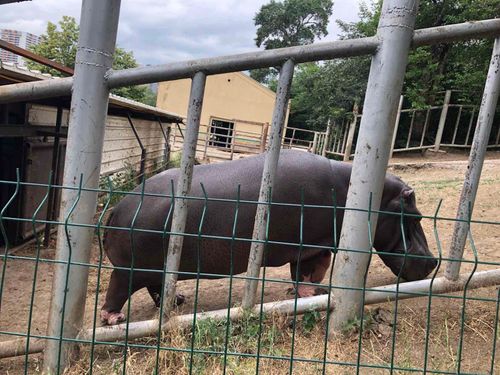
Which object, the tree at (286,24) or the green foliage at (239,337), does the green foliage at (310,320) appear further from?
the tree at (286,24)

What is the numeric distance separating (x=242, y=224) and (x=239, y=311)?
1062mm

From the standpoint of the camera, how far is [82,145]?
284 cm

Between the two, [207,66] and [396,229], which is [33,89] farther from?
[396,229]

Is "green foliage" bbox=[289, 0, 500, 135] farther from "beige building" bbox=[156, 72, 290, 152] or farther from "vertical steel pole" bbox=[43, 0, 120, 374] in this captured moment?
"vertical steel pole" bbox=[43, 0, 120, 374]

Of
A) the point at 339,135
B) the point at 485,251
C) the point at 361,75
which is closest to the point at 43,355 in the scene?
the point at 485,251

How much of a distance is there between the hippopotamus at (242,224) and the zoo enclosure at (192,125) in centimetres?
76

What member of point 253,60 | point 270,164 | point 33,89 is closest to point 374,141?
point 270,164

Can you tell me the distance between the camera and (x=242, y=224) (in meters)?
4.07

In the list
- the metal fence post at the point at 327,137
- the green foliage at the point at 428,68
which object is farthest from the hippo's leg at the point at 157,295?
the metal fence post at the point at 327,137

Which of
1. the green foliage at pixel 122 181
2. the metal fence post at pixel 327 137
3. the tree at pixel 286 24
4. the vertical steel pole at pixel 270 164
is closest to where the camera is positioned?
the vertical steel pole at pixel 270 164

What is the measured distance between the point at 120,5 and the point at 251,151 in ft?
66.7

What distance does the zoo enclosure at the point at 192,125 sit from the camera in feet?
9.28

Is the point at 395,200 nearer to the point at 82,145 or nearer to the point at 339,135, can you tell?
the point at 82,145

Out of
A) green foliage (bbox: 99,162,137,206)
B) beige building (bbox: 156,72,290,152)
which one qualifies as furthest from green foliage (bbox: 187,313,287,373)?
beige building (bbox: 156,72,290,152)
